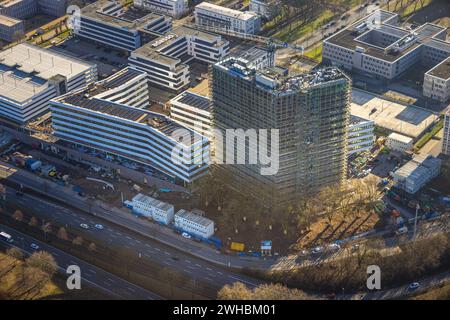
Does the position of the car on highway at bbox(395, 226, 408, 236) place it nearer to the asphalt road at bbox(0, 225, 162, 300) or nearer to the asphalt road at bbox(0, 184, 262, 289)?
the asphalt road at bbox(0, 184, 262, 289)

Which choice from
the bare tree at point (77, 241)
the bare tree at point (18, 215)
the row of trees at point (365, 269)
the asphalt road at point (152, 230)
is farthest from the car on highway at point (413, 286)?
the bare tree at point (18, 215)

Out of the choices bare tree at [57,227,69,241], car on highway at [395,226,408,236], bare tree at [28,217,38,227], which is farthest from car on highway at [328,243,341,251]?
bare tree at [28,217,38,227]

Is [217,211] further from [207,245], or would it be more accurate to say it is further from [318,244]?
[318,244]

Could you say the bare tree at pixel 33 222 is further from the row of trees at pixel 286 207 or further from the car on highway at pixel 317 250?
the car on highway at pixel 317 250

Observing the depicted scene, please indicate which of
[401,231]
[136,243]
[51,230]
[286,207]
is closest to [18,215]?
[51,230]

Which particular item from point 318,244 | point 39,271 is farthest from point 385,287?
point 39,271

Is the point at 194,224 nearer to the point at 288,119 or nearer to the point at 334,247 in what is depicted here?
the point at 334,247

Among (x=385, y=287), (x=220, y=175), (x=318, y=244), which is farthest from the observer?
(x=220, y=175)
